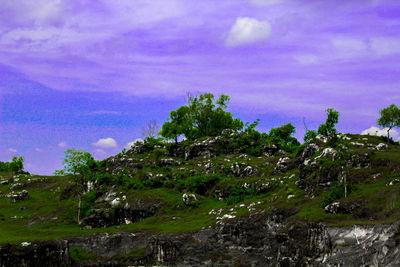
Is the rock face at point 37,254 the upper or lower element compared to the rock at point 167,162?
lower

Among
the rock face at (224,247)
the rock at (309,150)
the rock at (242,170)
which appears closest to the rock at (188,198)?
the rock face at (224,247)

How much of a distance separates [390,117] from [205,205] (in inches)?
2332

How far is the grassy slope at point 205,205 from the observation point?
2514 inches

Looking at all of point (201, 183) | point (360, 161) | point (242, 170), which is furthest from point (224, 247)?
point (242, 170)

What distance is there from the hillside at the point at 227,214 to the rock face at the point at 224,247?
0.20 m

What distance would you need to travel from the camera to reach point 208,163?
408ft

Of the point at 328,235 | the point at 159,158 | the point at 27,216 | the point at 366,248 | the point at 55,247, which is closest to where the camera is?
the point at 366,248

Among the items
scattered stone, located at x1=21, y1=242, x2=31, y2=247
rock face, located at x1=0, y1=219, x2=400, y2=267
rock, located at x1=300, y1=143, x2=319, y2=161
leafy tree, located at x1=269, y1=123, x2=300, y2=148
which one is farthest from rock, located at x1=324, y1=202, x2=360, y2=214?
leafy tree, located at x1=269, y1=123, x2=300, y2=148

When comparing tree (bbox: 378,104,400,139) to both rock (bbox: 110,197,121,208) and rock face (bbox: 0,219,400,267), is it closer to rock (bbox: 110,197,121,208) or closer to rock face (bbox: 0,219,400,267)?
rock face (bbox: 0,219,400,267)

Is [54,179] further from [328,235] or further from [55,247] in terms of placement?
[328,235]

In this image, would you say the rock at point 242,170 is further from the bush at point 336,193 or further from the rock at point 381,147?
the bush at point 336,193

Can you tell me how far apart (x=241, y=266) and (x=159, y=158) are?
7086 cm

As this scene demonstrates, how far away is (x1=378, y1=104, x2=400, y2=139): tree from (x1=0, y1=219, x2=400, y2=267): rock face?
56.2 meters

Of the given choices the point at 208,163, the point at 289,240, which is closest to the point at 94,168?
the point at 208,163
